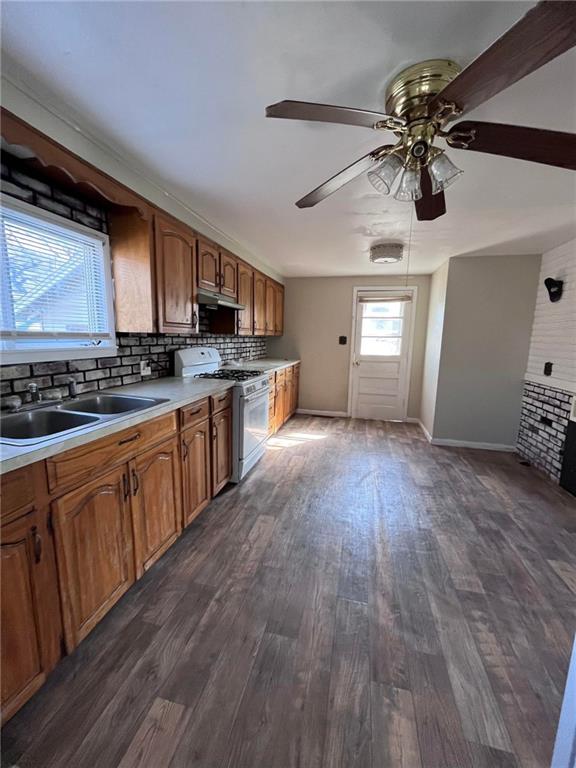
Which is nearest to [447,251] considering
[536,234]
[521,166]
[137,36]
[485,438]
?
[536,234]

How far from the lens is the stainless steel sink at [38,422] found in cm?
136

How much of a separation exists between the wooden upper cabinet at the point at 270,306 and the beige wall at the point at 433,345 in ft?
7.42

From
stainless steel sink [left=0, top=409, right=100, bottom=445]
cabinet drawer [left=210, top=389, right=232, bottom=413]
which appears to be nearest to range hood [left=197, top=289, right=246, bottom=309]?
cabinet drawer [left=210, top=389, right=232, bottom=413]

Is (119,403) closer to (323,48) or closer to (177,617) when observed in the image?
(177,617)

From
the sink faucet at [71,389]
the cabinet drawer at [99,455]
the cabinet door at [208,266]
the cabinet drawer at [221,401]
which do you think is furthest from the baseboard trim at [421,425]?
the sink faucet at [71,389]

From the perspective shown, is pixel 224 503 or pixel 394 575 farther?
pixel 224 503

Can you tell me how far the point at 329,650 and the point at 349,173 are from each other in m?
2.07

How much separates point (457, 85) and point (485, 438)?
148 inches

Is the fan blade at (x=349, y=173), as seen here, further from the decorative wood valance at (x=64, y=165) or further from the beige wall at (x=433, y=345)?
the beige wall at (x=433, y=345)

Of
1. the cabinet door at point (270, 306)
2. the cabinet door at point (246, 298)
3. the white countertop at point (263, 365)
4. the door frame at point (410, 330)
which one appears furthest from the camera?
the door frame at point (410, 330)

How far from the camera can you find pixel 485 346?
361 centimetres

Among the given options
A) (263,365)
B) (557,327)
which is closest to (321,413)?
(263,365)

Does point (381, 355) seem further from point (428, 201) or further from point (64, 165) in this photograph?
point (64, 165)

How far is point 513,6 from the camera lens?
35.0 inches
